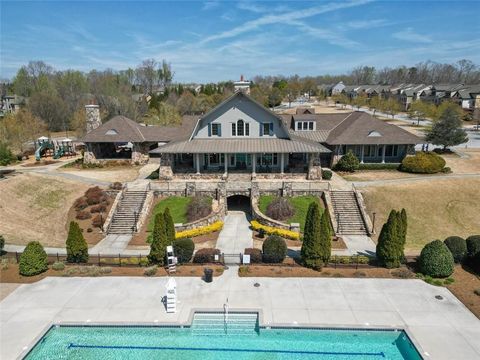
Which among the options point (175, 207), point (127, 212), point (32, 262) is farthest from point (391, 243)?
point (32, 262)

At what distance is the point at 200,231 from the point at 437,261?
57.2ft

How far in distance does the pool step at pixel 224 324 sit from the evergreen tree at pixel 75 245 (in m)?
10.2

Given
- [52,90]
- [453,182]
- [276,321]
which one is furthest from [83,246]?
[52,90]

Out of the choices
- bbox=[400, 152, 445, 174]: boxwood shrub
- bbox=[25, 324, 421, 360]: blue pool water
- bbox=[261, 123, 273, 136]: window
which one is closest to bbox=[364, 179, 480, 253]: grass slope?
bbox=[400, 152, 445, 174]: boxwood shrub

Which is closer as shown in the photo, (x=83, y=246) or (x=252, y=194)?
(x=83, y=246)

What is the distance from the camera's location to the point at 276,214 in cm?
3048

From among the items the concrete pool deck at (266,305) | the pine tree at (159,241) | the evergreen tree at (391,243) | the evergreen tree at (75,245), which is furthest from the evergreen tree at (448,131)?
the evergreen tree at (75,245)

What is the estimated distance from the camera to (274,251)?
23.4 m

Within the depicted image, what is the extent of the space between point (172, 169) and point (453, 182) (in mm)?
29851

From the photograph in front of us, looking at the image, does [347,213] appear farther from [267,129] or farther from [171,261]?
[171,261]

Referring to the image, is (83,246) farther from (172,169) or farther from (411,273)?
(411,273)

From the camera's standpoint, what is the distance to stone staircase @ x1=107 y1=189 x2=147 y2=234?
30284 mm

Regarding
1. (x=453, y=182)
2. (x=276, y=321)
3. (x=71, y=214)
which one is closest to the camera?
(x=276, y=321)

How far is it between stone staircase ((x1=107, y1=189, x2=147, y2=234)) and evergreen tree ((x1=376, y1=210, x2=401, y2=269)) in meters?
20.3
